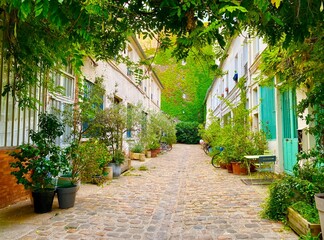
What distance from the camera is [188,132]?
32.2 m

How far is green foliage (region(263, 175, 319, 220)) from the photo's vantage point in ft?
14.0

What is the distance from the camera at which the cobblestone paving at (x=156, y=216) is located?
3.95 metres

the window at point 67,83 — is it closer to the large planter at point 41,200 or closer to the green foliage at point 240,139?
the large planter at point 41,200

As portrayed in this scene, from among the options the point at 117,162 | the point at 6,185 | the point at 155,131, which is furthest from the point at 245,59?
the point at 6,185

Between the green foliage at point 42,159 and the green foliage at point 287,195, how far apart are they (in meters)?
3.70

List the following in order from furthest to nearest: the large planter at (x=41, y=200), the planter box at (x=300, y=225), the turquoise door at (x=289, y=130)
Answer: the turquoise door at (x=289, y=130)
the large planter at (x=41, y=200)
the planter box at (x=300, y=225)

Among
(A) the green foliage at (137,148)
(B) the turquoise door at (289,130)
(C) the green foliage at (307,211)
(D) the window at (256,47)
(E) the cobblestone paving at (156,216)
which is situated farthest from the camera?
(A) the green foliage at (137,148)

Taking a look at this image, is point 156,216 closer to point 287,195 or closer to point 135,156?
point 287,195

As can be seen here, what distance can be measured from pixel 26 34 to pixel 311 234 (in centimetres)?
472

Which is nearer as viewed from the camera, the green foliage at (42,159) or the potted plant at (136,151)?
the green foliage at (42,159)

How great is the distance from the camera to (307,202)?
14.0 feet

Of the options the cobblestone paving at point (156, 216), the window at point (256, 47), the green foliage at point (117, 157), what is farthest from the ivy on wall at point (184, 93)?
the cobblestone paving at point (156, 216)

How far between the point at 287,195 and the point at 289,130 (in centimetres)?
422

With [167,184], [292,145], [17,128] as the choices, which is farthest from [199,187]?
[17,128]
